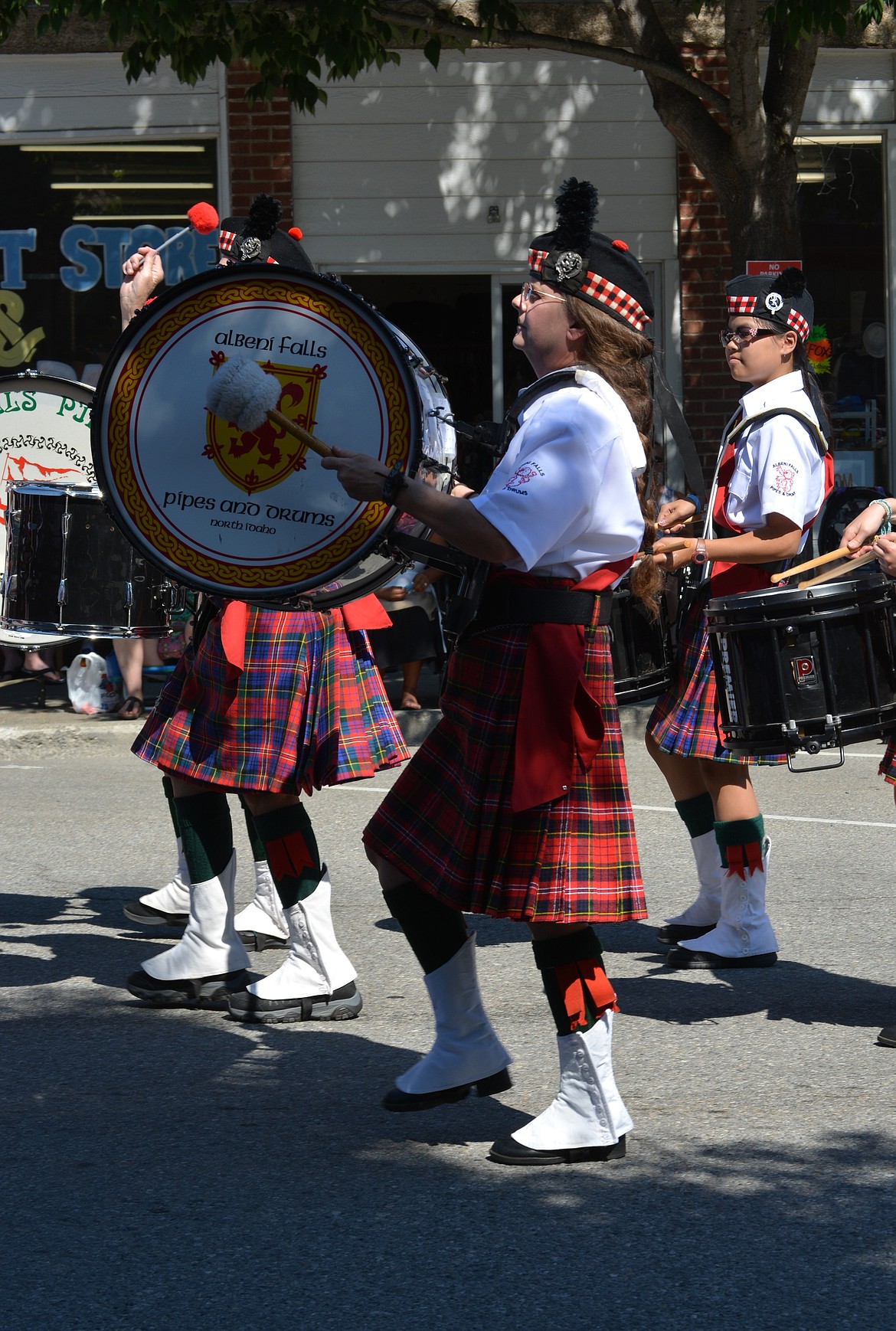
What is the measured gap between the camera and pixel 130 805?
7.76 metres

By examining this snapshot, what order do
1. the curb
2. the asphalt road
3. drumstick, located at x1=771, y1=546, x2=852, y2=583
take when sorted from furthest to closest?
the curb < drumstick, located at x1=771, y1=546, x2=852, y2=583 < the asphalt road

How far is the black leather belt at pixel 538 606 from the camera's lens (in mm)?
3404

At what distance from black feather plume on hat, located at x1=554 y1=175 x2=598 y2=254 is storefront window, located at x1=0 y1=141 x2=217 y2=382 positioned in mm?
8869

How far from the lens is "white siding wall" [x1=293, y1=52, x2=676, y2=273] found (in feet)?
40.0

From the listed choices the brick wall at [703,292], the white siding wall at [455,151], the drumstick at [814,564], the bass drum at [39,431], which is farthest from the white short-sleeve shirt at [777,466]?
the white siding wall at [455,151]

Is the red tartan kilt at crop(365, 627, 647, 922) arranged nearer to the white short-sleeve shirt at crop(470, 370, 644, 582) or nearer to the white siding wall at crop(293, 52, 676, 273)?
the white short-sleeve shirt at crop(470, 370, 644, 582)

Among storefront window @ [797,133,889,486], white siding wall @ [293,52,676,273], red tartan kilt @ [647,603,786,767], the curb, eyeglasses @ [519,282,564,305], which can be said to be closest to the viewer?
eyeglasses @ [519,282,564,305]

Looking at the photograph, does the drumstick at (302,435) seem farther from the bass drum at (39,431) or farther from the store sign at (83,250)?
the store sign at (83,250)

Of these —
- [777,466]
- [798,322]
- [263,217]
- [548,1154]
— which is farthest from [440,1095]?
[798,322]

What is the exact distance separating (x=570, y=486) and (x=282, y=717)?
1.50 meters

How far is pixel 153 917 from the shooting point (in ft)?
18.5

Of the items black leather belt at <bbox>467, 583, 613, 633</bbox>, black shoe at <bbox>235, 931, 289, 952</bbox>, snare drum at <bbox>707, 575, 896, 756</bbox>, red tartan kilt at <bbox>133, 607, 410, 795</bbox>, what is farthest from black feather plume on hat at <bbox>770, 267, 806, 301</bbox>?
black shoe at <bbox>235, 931, 289, 952</bbox>

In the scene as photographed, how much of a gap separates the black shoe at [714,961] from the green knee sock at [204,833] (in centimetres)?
142

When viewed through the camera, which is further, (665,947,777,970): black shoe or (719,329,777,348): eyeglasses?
(665,947,777,970): black shoe
